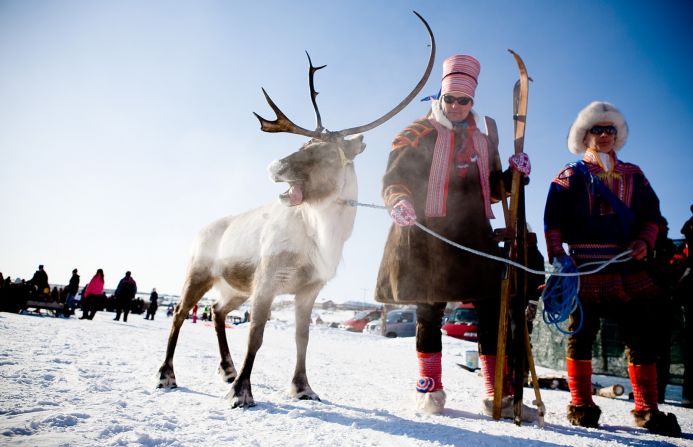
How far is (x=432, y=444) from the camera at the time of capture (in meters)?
1.88

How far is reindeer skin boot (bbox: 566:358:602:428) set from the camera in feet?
8.68

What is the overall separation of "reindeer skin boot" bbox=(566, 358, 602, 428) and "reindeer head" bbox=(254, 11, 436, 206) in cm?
240

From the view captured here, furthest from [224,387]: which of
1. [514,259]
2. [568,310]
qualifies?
[568,310]

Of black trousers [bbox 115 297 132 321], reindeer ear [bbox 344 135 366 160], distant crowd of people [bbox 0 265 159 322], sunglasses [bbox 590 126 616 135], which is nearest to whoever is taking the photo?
sunglasses [bbox 590 126 616 135]

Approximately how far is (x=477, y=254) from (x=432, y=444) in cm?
137

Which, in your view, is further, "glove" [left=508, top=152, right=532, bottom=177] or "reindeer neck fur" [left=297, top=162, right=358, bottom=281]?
"reindeer neck fur" [left=297, top=162, right=358, bottom=281]

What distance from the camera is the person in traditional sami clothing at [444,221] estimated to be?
8.90ft

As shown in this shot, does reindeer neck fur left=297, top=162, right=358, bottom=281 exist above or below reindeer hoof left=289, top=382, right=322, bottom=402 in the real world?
above

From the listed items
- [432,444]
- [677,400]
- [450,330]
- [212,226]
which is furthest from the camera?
[450,330]

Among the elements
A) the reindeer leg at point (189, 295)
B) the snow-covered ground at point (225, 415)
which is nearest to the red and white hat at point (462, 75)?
the snow-covered ground at point (225, 415)

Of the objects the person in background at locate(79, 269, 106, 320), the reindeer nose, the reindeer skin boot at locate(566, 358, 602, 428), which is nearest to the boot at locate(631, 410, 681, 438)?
the reindeer skin boot at locate(566, 358, 602, 428)

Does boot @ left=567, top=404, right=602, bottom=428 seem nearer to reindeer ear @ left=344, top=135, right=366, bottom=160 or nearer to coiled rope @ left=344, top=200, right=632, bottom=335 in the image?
coiled rope @ left=344, top=200, right=632, bottom=335

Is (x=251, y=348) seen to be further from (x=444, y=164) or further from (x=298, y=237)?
(x=444, y=164)

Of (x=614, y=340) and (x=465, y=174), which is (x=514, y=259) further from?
(x=614, y=340)
